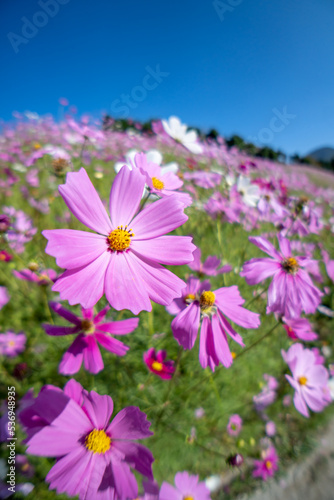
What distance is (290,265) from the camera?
21.1 inches

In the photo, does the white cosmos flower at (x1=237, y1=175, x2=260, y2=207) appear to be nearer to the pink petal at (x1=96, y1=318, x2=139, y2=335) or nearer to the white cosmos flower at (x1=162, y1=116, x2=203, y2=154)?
the white cosmos flower at (x1=162, y1=116, x2=203, y2=154)

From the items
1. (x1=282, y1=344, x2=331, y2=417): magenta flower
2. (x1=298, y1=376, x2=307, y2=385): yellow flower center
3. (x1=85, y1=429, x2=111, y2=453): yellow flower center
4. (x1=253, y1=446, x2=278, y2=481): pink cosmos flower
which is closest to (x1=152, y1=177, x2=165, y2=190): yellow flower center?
(x1=85, y1=429, x2=111, y2=453): yellow flower center

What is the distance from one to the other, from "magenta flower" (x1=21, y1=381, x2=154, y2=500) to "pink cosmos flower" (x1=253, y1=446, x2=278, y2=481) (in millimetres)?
1036

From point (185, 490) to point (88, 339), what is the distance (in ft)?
1.80

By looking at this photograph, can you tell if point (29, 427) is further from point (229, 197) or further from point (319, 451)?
point (319, 451)

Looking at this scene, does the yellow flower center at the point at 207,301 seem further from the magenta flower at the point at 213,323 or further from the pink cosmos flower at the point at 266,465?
the pink cosmos flower at the point at 266,465

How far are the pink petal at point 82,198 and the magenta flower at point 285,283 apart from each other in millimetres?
301

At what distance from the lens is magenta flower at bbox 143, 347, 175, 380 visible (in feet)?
2.24

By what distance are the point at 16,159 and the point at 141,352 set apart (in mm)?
2564

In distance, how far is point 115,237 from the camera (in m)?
0.41

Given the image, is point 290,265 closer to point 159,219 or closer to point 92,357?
point 159,219

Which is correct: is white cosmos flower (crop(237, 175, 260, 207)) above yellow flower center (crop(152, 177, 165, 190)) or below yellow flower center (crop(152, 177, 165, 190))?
above

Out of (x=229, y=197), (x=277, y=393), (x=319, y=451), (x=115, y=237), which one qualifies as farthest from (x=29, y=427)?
(x=319, y=451)

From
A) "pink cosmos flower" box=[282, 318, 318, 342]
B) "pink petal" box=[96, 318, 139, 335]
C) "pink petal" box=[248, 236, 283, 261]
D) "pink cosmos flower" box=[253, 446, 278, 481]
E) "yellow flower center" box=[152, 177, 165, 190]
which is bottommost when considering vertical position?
"pink cosmos flower" box=[253, 446, 278, 481]
